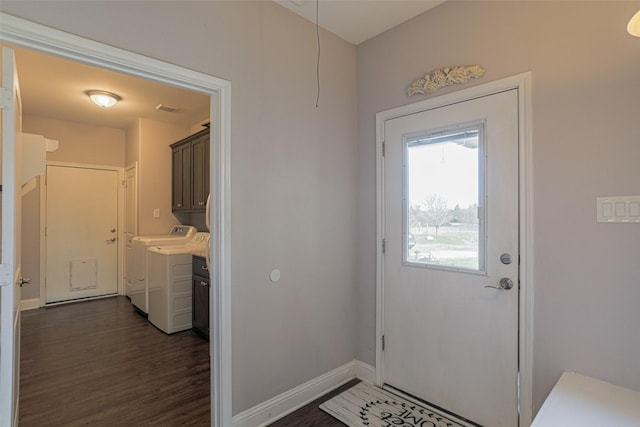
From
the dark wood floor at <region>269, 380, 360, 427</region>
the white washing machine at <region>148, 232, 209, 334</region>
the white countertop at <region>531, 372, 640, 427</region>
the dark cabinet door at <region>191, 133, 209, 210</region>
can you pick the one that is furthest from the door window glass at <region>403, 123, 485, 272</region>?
the dark cabinet door at <region>191, 133, 209, 210</region>

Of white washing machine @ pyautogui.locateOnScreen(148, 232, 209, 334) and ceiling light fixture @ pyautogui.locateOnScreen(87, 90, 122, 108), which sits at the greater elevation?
ceiling light fixture @ pyautogui.locateOnScreen(87, 90, 122, 108)

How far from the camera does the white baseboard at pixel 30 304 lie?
181 inches

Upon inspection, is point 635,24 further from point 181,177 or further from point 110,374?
point 181,177

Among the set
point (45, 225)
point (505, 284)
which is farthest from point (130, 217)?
point (505, 284)

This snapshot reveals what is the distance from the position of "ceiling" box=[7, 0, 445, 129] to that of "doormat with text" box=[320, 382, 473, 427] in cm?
256

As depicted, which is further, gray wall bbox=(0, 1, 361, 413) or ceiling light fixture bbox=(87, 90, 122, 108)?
ceiling light fixture bbox=(87, 90, 122, 108)

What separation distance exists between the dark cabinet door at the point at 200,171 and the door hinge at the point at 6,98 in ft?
8.56

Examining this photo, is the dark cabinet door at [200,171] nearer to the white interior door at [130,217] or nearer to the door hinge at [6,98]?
the white interior door at [130,217]

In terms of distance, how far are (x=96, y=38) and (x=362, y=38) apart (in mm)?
1916

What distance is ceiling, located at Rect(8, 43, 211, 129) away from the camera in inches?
123

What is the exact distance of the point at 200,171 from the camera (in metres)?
4.16

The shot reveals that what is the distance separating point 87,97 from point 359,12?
11.9ft

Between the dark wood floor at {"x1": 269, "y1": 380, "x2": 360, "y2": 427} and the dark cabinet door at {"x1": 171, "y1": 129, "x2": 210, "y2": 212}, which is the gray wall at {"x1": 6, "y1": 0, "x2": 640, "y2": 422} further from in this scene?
the dark cabinet door at {"x1": 171, "y1": 129, "x2": 210, "y2": 212}

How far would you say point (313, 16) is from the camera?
91.0 inches
